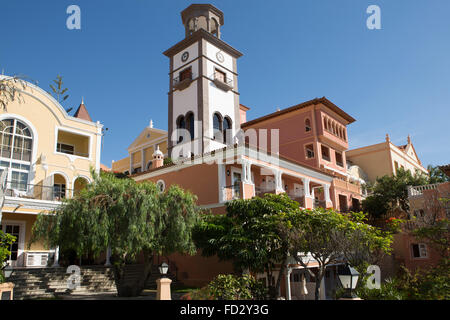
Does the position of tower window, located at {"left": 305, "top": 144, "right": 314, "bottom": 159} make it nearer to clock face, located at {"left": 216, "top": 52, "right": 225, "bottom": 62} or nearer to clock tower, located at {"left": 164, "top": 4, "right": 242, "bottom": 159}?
clock tower, located at {"left": 164, "top": 4, "right": 242, "bottom": 159}

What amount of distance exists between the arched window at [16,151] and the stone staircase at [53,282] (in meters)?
6.41

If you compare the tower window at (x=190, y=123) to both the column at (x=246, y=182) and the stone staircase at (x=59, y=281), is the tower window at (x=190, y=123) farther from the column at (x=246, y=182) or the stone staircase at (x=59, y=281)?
the stone staircase at (x=59, y=281)

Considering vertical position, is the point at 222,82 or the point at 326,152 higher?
the point at 222,82

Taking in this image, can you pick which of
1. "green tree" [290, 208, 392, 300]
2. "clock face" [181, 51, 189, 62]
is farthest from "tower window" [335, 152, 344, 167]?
"green tree" [290, 208, 392, 300]

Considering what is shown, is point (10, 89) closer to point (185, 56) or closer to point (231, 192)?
point (231, 192)

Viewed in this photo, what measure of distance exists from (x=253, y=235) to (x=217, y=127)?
599 inches

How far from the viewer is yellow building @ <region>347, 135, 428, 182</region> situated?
3481 cm

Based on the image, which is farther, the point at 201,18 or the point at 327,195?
the point at 201,18

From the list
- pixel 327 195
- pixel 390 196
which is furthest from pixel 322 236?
pixel 390 196

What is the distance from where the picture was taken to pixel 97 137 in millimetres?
24969

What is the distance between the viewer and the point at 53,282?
53.5 ft
